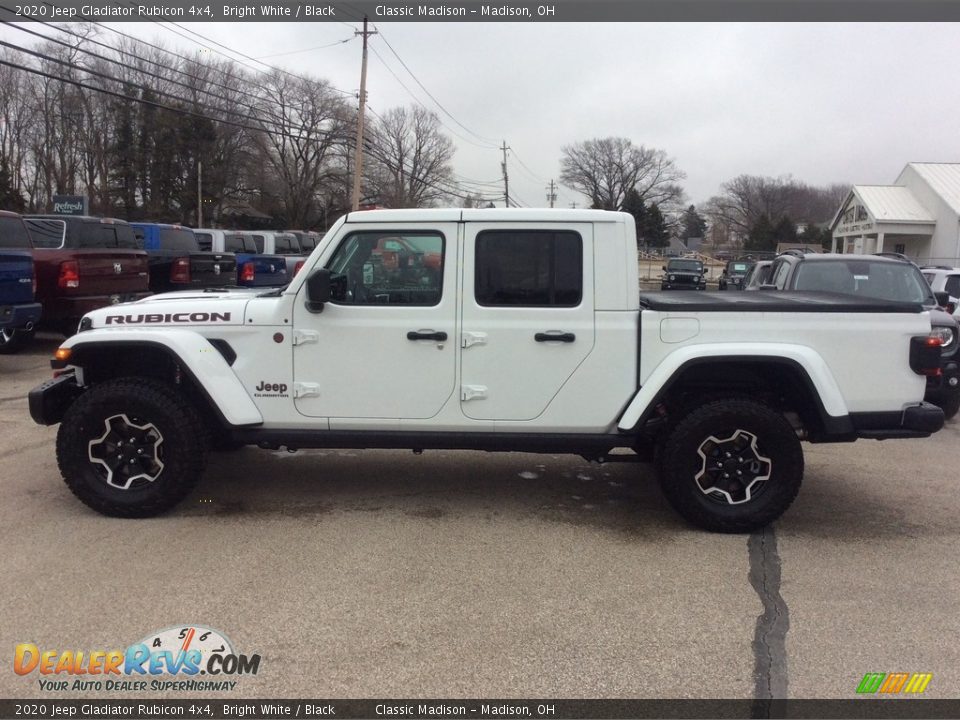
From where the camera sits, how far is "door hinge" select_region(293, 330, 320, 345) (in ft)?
15.1

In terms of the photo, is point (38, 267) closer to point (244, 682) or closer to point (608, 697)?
point (244, 682)

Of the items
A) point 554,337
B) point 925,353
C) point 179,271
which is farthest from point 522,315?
point 179,271

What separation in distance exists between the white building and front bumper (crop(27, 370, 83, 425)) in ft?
129

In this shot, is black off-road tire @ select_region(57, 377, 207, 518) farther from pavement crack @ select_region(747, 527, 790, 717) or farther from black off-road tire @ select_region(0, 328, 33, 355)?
black off-road tire @ select_region(0, 328, 33, 355)

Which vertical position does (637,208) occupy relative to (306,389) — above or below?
→ above

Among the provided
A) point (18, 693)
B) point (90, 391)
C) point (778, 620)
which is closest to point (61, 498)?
point (90, 391)

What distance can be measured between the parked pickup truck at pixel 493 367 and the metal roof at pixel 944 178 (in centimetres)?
3859

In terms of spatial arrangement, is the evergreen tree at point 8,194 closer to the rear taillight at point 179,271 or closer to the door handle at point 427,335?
the rear taillight at point 179,271

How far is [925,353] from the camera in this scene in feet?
14.4

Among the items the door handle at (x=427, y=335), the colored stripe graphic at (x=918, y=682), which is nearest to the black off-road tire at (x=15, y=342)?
the door handle at (x=427, y=335)

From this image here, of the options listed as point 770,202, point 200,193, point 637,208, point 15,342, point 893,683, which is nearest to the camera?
point 893,683

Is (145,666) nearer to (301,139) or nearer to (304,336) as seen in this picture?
(304,336)

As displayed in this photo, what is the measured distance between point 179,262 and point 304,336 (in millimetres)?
10768

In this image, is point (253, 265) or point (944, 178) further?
point (944, 178)
